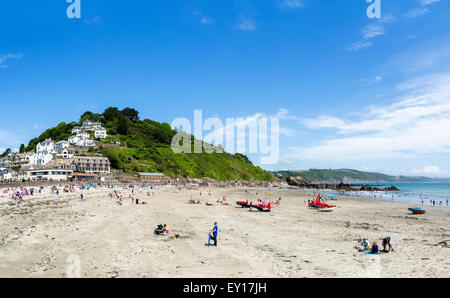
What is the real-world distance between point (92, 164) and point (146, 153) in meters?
28.3

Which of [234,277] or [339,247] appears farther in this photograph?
[339,247]

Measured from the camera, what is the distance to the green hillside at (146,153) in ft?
354

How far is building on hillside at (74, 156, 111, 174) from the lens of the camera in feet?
A: 301

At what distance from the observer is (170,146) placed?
150 meters

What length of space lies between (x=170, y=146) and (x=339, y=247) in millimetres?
137937

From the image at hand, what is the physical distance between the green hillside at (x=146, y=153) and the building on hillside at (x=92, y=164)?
4.85 m

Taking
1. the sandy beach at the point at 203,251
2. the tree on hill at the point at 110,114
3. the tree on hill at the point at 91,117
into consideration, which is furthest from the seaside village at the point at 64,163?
the sandy beach at the point at 203,251

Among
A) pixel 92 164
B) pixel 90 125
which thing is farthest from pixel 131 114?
pixel 92 164

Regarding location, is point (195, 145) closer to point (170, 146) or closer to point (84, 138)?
point (170, 146)

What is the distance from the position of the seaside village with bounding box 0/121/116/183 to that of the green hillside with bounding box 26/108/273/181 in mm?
5483

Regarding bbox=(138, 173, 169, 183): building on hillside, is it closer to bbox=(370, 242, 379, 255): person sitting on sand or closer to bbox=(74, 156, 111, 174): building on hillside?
bbox=(74, 156, 111, 174): building on hillside

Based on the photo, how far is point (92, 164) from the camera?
3676 inches
